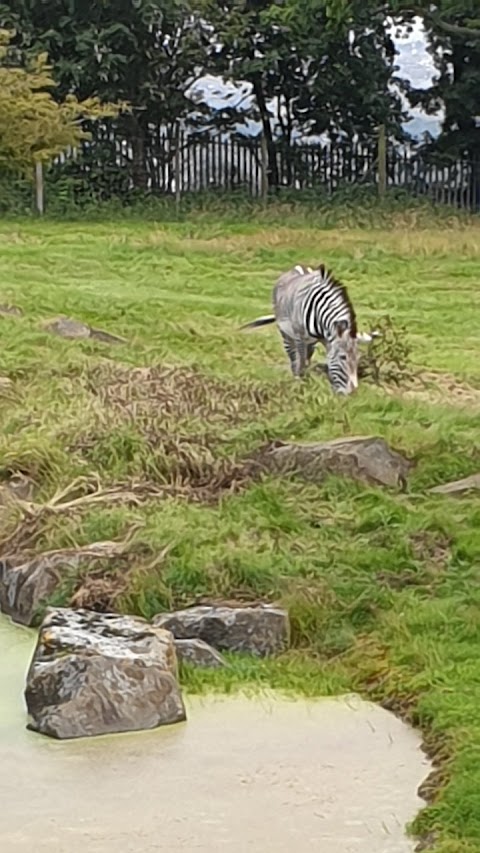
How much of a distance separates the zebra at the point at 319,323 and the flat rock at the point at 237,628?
4.28 metres

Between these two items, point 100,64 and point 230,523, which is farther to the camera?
point 100,64

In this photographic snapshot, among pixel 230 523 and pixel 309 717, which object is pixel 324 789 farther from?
pixel 230 523

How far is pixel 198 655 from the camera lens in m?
6.00

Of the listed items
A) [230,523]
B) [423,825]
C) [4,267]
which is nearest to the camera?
[423,825]

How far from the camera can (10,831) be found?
4.59m

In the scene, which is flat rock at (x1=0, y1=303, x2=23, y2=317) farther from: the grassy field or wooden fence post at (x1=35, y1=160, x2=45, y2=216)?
wooden fence post at (x1=35, y1=160, x2=45, y2=216)

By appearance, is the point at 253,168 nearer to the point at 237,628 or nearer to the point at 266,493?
the point at 266,493

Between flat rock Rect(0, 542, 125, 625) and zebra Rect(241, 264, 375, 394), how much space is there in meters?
3.75

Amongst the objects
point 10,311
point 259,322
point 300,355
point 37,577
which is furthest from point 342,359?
point 37,577

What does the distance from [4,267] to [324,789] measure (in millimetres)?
11900

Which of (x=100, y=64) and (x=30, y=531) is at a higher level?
(x=100, y=64)

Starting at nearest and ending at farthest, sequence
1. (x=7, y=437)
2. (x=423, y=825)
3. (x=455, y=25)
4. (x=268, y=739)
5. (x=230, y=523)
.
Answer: (x=423, y=825), (x=268, y=739), (x=230, y=523), (x=7, y=437), (x=455, y=25)

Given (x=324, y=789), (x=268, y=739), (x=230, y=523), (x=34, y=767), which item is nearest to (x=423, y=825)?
(x=324, y=789)

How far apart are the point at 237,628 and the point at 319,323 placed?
514cm
